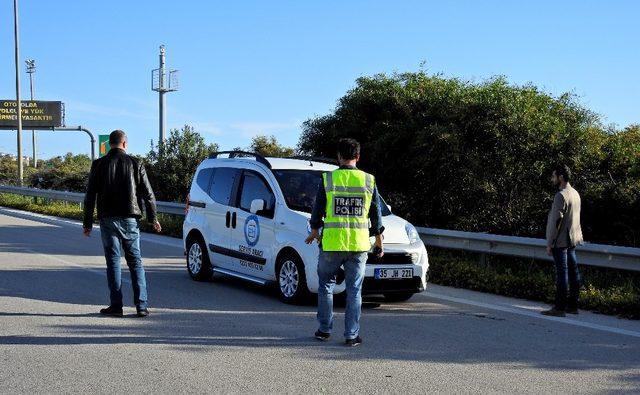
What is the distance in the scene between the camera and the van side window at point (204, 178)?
11.1 m

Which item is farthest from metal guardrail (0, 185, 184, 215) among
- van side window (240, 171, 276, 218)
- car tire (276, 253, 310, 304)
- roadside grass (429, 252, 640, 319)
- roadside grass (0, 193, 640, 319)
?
car tire (276, 253, 310, 304)

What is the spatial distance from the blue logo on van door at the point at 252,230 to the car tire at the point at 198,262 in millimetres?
1174

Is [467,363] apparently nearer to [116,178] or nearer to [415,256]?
[415,256]

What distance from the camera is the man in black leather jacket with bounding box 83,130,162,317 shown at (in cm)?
795

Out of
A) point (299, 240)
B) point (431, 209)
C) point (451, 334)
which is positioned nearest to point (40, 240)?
point (431, 209)

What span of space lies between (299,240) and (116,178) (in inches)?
86.0

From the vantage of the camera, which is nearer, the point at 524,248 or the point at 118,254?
the point at 118,254

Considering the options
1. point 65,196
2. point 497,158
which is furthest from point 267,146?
point 497,158

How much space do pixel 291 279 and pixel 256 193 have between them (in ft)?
4.88

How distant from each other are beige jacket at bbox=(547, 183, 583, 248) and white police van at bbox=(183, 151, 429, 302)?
1478 millimetres

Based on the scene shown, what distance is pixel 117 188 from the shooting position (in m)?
7.94

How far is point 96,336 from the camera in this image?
7031mm

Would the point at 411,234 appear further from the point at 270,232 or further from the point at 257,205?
the point at 257,205

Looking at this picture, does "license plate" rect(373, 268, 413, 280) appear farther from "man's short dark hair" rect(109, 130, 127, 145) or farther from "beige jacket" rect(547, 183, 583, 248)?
"man's short dark hair" rect(109, 130, 127, 145)
